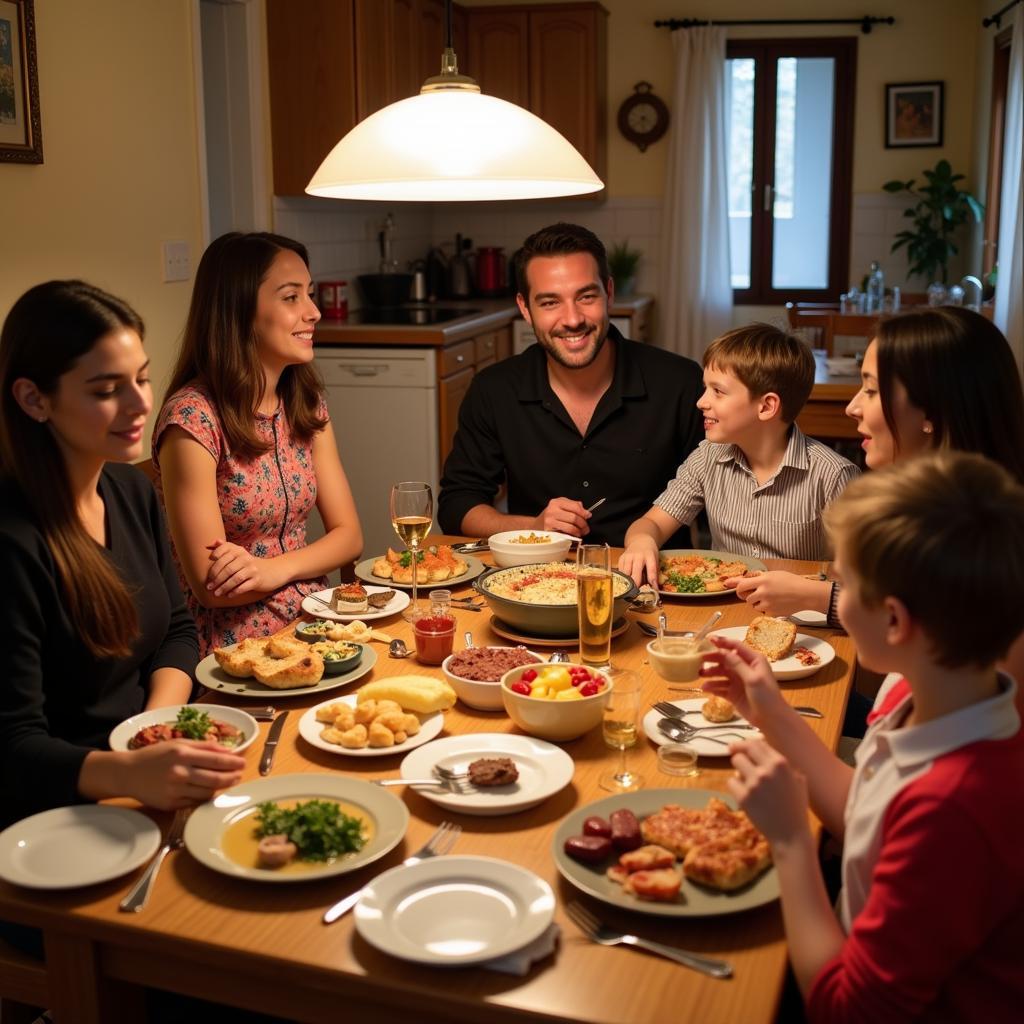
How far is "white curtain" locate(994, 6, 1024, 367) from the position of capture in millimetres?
A: 5031

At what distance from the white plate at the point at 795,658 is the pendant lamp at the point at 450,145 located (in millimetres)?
809

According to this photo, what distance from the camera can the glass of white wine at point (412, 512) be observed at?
2.04 metres

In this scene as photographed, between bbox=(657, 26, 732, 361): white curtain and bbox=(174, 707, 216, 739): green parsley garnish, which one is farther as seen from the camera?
bbox=(657, 26, 732, 361): white curtain

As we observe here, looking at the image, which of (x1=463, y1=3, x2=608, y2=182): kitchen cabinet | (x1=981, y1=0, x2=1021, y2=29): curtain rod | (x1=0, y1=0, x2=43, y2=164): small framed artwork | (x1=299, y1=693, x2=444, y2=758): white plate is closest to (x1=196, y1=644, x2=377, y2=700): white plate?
(x1=299, y1=693, x2=444, y2=758): white plate

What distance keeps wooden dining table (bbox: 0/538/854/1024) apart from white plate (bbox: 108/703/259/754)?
0.54ft

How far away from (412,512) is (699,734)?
72cm

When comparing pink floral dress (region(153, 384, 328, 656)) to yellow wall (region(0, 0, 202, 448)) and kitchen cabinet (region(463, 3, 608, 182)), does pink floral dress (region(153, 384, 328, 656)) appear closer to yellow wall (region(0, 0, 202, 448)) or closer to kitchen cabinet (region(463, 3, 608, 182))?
yellow wall (region(0, 0, 202, 448))

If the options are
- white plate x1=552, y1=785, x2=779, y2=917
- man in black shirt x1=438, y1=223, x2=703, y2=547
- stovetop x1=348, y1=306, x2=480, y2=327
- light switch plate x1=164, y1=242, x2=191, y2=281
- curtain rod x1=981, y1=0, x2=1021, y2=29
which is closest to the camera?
white plate x1=552, y1=785, x2=779, y2=917

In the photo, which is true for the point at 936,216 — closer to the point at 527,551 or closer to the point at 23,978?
the point at 527,551

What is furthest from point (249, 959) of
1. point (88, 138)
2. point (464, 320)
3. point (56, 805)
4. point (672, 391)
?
point (464, 320)

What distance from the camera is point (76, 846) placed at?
1292 millimetres

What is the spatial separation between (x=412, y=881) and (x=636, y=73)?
6274 millimetres

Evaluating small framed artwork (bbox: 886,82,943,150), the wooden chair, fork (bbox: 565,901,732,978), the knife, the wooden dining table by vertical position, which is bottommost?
the wooden chair

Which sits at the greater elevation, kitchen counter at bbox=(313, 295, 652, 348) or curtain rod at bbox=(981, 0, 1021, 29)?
curtain rod at bbox=(981, 0, 1021, 29)
